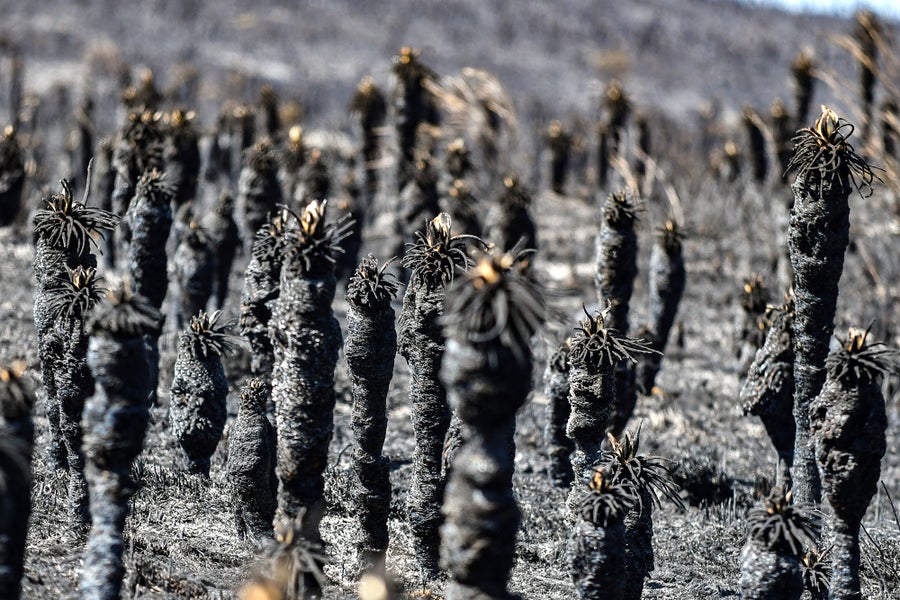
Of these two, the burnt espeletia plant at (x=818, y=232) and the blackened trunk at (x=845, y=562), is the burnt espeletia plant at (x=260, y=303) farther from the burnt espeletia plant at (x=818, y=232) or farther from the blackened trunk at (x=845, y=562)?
the blackened trunk at (x=845, y=562)

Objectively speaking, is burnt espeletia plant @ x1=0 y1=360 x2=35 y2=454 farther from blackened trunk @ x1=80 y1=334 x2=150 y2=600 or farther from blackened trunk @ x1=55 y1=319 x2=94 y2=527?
blackened trunk @ x1=55 y1=319 x2=94 y2=527

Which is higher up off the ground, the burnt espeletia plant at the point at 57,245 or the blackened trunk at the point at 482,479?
the burnt espeletia plant at the point at 57,245

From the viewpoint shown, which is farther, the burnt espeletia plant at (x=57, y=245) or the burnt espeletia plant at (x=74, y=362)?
the burnt espeletia plant at (x=57, y=245)

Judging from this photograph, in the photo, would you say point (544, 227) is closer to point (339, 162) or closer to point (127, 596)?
point (339, 162)

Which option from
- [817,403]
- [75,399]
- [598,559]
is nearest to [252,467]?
[75,399]

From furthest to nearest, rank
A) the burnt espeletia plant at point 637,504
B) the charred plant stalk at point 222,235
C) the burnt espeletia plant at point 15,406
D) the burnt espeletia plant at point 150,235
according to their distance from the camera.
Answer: the charred plant stalk at point 222,235 → the burnt espeletia plant at point 150,235 → the burnt espeletia plant at point 637,504 → the burnt espeletia plant at point 15,406

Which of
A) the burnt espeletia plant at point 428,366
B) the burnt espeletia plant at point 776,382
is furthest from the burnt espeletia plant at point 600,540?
the burnt espeletia plant at point 776,382

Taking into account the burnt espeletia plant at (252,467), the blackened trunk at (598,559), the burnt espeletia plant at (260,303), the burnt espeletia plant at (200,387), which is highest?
the burnt espeletia plant at (260,303)

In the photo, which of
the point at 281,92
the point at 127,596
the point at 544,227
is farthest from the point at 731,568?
the point at 281,92

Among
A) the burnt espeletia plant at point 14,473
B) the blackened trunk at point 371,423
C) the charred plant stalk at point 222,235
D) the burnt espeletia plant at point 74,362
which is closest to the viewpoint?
the burnt espeletia plant at point 14,473
